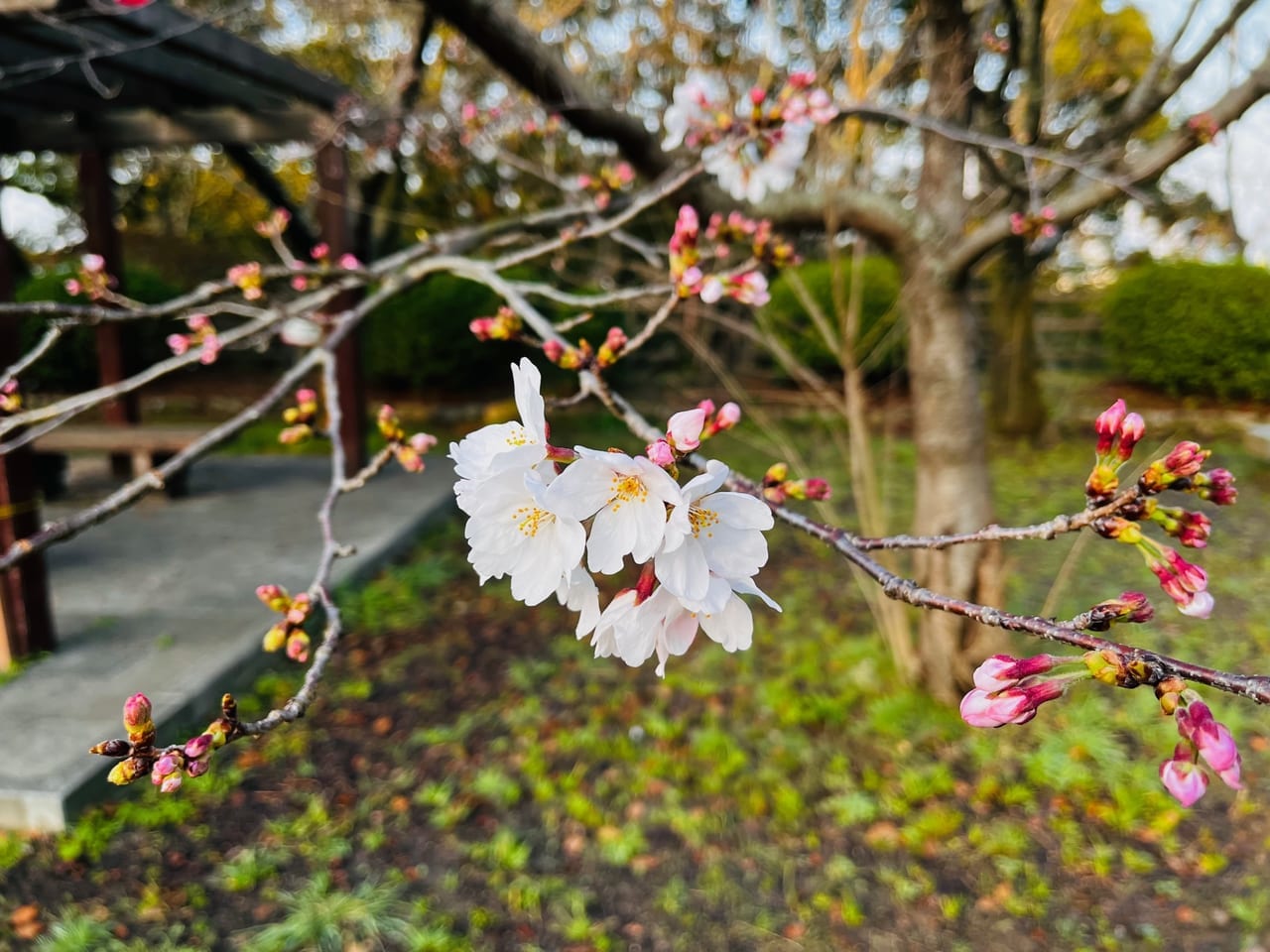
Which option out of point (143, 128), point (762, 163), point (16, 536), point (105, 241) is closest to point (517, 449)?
point (762, 163)

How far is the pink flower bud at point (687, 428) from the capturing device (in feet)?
2.25

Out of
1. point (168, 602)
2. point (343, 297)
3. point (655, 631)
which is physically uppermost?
point (343, 297)

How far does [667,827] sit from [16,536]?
2.69 m

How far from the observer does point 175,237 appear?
1029 centimetres

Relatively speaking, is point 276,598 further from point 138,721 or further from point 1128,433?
point 1128,433

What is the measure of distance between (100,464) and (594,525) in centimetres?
789

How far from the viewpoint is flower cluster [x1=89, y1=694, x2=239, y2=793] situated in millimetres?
719

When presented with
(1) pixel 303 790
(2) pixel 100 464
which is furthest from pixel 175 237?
(1) pixel 303 790

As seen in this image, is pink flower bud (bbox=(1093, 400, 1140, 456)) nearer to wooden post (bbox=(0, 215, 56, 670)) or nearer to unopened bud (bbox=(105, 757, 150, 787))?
unopened bud (bbox=(105, 757, 150, 787))

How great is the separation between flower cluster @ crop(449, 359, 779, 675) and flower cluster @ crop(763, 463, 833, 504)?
21 cm

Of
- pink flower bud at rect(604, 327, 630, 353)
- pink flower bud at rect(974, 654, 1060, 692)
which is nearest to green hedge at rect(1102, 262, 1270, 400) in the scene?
pink flower bud at rect(604, 327, 630, 353)

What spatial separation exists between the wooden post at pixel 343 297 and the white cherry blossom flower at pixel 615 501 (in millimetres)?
4875

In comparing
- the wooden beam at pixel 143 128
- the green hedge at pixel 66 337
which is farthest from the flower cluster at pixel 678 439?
the green hedge at pixel 66 337

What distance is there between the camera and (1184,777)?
1.99 ft
